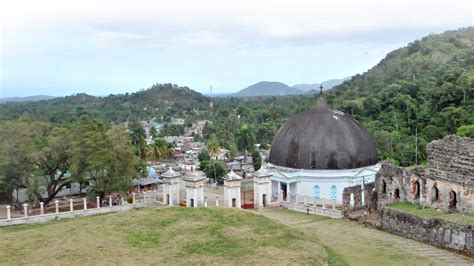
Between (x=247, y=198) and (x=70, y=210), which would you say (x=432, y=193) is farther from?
(x=70, y=210)

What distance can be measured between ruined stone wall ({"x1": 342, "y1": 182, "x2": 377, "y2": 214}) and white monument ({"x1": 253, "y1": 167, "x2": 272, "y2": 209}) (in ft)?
25.4

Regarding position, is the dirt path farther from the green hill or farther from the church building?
the green hill

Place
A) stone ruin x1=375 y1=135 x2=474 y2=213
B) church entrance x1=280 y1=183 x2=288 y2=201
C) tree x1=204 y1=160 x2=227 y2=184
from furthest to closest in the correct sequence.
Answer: tree x1=204 y1=160 x2=227 y2=184
church entrance x1=280 y1=183 x2=288 y2=201
stone ruin x1=375 y1=135 x2=474 y2=213

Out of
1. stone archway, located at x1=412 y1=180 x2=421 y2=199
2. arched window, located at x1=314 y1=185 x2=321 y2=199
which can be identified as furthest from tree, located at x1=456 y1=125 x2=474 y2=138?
stone archway, located at x1=412 y1=180 x2=421 y2=199

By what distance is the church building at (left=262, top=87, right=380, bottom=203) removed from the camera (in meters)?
44.2

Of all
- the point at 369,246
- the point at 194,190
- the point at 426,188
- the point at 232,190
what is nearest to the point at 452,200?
the point at 426,188

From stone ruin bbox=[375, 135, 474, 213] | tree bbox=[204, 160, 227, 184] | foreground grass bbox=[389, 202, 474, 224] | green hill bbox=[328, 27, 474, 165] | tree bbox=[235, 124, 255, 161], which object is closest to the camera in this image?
foreground grass bbox=[389, 202, 474, 224]

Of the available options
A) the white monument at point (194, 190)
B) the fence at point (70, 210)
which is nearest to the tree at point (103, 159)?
the fence at point (70, 210)

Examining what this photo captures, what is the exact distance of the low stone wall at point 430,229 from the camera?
1062 inches

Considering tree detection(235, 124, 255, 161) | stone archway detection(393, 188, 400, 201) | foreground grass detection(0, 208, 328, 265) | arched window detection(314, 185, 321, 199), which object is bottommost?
arched window detection(314, 185, 321, 199)

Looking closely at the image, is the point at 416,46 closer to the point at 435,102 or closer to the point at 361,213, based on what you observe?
the point at 435,102

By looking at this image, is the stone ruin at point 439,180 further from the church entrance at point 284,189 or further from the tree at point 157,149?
the tree at point 157,149

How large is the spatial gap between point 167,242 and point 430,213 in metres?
16.2

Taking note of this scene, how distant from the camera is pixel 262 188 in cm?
4319
